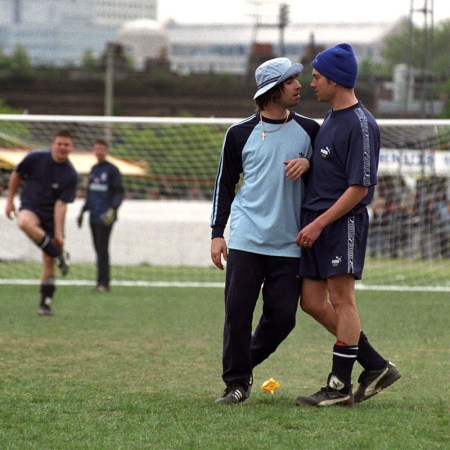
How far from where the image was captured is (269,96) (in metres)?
6.74

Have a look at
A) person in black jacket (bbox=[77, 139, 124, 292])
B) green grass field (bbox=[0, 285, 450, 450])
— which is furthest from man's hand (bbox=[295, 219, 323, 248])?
person in black jacket (bbox=[77, 139, 124, 292])

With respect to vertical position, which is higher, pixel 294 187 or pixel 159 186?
pixel 294 187

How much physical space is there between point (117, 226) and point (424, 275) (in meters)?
6.12

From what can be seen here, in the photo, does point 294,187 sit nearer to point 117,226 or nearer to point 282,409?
point 282,409

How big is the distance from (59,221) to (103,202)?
4469 millimetres

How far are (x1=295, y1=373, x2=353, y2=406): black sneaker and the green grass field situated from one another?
4.2 inches

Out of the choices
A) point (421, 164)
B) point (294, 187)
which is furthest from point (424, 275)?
point (294, 187)

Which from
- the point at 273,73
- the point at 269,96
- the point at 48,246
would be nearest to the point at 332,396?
the point at 269,96

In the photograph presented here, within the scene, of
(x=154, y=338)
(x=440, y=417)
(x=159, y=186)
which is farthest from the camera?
(x=159, y=186)

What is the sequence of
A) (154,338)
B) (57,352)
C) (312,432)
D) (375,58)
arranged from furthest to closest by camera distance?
(375,58) < (154,338) < (57,352) < (312,432)

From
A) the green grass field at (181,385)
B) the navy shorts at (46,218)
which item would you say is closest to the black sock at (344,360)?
the green grass field at (181,385)

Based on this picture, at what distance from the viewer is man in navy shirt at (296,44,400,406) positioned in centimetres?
645

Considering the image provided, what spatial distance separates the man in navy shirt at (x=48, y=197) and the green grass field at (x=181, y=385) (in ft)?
1.89

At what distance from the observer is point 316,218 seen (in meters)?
6.54
